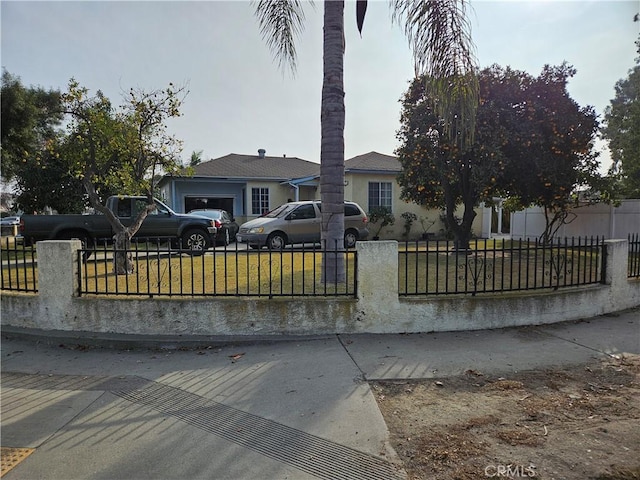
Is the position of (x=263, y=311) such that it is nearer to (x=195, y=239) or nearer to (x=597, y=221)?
(x=195, y=239)

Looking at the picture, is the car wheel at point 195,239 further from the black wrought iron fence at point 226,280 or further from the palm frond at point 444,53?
the palm frond at point 444,53

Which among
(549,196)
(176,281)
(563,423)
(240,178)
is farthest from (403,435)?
(240,178)

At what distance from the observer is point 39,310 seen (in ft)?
18.7

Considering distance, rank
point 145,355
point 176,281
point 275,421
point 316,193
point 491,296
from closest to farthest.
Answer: point 275,421 < point 145,355 < point 491,296 < point 176,281 < point 316,193

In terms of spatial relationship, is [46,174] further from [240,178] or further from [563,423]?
[563,423]

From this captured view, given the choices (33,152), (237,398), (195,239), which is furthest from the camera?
(33,152)

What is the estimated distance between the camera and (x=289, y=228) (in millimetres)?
13375

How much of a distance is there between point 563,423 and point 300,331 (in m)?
3.08

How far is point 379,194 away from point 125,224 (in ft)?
36.9

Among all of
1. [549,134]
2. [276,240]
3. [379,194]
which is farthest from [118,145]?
[379,194]

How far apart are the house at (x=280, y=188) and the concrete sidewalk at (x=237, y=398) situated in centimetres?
1358

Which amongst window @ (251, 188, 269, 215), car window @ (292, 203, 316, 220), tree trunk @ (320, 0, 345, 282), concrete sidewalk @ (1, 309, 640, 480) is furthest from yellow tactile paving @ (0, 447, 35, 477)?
window @ (251, 188, 269, 215)

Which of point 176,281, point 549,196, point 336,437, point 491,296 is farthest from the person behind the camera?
point 549,196

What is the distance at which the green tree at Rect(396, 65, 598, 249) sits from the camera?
10.1 metres
